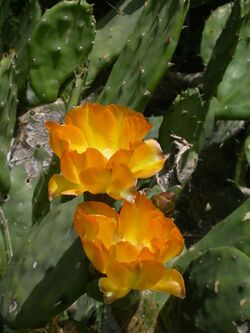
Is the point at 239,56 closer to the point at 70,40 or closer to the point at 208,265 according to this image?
the point at 70,40

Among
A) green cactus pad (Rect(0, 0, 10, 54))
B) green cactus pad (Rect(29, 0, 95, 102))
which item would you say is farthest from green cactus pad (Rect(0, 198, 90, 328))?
green cactus pad (Rect(0, 0, 10, 54))

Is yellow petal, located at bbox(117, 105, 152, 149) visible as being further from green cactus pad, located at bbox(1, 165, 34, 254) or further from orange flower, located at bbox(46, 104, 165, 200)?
green cactus pad, located at bbox(1, 165, 34, 254)

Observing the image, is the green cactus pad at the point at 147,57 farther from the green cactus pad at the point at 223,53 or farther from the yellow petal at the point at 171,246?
the yellow petal at the point at 171,246

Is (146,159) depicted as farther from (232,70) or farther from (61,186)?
(232,70)

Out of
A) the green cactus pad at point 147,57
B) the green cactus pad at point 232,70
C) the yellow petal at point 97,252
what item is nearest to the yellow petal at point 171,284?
the yellow petal at point 97,252

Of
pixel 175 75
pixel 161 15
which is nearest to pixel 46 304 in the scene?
pixel 161 15

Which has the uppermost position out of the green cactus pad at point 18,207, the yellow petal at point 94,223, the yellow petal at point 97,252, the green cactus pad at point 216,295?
the yellow petal at point 94,223

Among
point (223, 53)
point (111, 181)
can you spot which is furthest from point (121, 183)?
point (223, 53)
